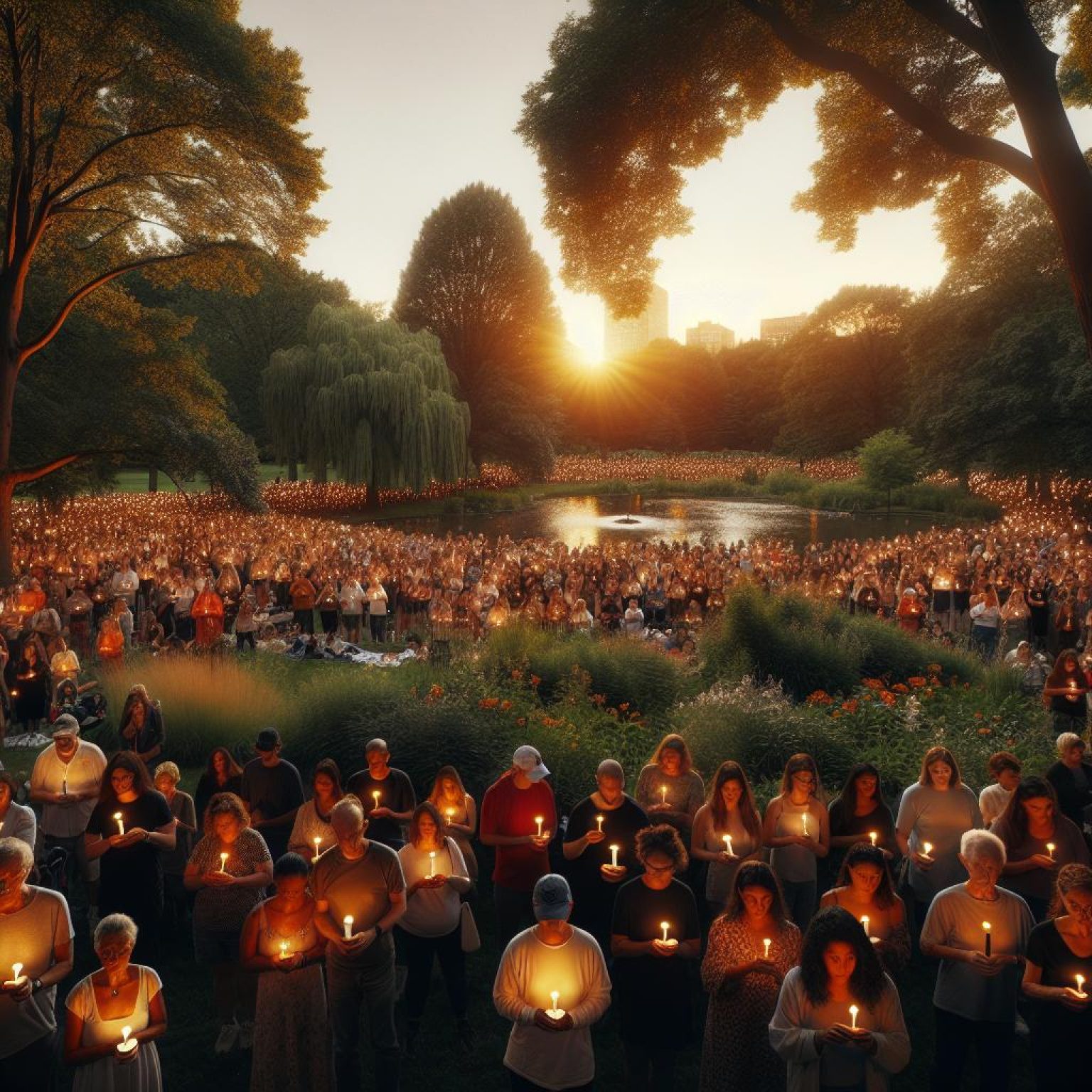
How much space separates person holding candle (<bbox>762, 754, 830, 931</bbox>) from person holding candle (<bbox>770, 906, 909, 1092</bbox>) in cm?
178

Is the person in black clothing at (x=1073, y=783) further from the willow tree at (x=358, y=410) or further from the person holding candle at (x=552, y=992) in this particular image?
the willow tree at (x=358, y=410)

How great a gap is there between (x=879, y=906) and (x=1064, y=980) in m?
0.78

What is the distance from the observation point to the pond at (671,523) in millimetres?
40469

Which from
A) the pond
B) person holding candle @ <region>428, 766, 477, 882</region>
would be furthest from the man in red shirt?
the pond

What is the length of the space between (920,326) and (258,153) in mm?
37824

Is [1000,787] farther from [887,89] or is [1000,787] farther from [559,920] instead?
[887,89]

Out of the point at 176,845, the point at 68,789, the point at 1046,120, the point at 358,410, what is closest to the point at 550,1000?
the point at 176,845

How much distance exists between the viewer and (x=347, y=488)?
4484 centimetres

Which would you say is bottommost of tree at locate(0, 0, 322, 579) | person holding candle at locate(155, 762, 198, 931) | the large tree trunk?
person holding candle at locate(155, 762, 198, 931)

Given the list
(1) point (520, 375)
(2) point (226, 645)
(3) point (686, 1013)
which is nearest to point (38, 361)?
(2) point (226, 645)

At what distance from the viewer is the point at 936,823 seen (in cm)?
541

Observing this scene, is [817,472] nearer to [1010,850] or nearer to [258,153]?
[258,153]

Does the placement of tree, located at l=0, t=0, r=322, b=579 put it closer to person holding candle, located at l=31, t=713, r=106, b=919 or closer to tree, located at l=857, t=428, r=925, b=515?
person holding candle, located at l=31, t=713, r=106, b=919

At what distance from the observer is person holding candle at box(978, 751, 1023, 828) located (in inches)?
219
